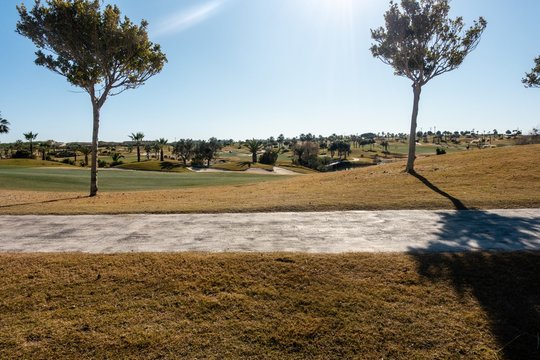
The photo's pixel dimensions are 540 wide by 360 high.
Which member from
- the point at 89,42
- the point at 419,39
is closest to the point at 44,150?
the point at 89,42

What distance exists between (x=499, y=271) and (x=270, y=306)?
16.6ft

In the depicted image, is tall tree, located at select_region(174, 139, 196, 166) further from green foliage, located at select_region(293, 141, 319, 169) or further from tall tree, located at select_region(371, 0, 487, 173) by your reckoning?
tall tree, located at select_region(371, 0, 487, 173)

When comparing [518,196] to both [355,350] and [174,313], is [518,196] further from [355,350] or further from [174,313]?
[174,313]

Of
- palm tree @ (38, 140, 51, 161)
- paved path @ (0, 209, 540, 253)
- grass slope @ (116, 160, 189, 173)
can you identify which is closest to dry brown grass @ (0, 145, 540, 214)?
paved path @ (0, 209, 540, 253)

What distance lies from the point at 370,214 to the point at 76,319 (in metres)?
9.94

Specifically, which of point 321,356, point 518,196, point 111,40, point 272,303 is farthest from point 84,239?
point 518,196

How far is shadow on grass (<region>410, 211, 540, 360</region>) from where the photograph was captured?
219 inches

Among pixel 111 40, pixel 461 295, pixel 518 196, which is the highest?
pixel 111 40

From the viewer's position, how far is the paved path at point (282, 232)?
892 cm

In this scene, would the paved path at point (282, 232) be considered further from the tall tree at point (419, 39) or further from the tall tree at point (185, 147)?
the tall tree at point (185, 147)

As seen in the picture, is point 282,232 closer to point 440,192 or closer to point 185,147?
point 440,192

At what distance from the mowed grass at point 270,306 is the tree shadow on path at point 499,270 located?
3 centimetres

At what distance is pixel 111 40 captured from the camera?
20.7 meters

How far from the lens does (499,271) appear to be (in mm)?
7285
